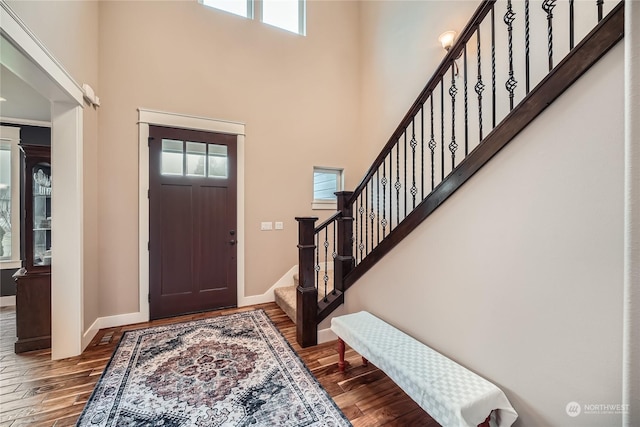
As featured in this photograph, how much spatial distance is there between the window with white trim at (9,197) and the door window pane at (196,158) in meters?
2.56

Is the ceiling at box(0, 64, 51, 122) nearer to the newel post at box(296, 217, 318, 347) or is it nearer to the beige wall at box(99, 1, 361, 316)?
the beige wall at box(99, 1, 361, 316)

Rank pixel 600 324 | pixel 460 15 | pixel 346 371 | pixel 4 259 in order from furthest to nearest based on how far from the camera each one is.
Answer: pixel 4 259 < pixel 460 15 < pixel 346 371 < pixel 600 324

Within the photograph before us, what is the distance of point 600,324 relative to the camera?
106 centimetres

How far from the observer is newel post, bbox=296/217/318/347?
259 centimetres

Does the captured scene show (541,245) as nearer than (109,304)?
Yes

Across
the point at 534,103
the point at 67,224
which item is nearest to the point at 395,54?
the point at 534,103

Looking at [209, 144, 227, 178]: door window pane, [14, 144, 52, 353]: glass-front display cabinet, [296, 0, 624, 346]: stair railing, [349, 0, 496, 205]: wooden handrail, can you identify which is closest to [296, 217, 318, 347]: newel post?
[296, 0, 624, 346]: stair railing

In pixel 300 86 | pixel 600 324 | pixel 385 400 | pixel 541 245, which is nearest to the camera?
pixel 600 324

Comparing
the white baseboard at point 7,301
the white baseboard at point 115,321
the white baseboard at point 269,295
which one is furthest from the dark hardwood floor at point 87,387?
the white baseboard at point 7,301

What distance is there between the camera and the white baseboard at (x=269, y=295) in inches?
145

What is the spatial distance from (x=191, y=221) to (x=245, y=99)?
186cm

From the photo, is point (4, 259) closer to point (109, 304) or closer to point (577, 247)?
point (109, 304)

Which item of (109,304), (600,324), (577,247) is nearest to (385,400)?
(600,324)

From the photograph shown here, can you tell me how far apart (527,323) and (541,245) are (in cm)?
40
